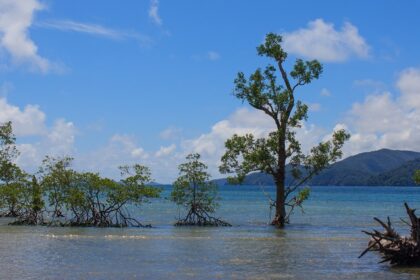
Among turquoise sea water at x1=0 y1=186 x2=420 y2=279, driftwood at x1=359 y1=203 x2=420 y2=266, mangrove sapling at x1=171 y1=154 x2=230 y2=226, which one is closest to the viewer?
turquoise sea water at x1=0 y1=186 x2=420 y2=279

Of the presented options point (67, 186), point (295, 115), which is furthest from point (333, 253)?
point (67, 186)

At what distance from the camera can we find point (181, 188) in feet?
152

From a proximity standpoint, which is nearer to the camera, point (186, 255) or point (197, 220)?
point (186, 255)

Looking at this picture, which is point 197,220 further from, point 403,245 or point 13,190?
point 403,245

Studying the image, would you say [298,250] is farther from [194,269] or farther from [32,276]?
[32,276]

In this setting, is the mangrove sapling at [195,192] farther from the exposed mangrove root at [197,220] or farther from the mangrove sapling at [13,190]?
the mangrove sapling at [13,190]

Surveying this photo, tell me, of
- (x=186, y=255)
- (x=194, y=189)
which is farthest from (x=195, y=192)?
(x=186, y=255)

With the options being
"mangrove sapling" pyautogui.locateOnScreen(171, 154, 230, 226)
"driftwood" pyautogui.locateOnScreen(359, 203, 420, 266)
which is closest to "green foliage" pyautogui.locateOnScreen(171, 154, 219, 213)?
"mangrove sapling" pyautogui.locateOnScreen(171, 154, 230, 226)

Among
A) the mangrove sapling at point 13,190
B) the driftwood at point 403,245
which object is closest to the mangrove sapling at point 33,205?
the mangrove sapling at point 13,190

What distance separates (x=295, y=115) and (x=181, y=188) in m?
10.3

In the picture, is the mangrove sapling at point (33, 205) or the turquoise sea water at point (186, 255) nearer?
the turquoise sea water at point (186, 255)

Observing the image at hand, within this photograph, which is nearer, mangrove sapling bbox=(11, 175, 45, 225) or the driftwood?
the driftwood

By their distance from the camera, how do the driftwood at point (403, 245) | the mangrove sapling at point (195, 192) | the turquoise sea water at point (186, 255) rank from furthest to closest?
the mangrove sapling at point (195, 192) → the driftwood at point (403, 245) → the turquoise sea water at point (186, 255)

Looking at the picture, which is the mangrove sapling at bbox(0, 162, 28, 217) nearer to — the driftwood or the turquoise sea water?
the turquoise sea water
